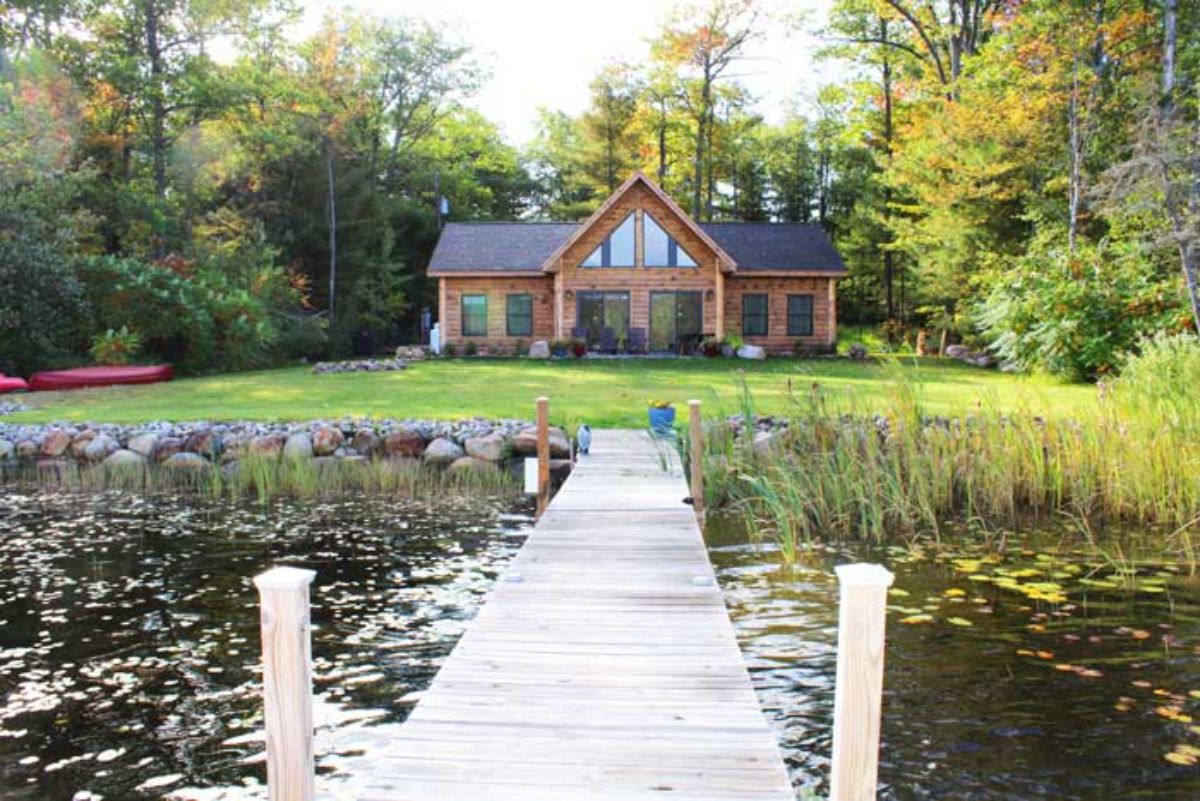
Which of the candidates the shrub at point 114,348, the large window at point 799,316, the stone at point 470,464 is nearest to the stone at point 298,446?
the stone at point 470,464

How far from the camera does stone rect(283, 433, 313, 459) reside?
38.0ft

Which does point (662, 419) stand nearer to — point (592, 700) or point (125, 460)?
point (125, 460)

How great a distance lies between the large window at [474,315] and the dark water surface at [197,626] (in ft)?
62.2

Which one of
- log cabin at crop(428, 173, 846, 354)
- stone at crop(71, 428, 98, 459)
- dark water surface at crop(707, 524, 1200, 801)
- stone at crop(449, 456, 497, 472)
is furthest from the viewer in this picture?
log cabin at crop(428, 173, 846, 354)

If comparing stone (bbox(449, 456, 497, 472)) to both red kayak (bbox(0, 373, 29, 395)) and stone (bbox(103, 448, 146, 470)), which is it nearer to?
stone (bbox(103, 448, 146, 470))

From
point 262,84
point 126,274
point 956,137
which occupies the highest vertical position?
point 262,84

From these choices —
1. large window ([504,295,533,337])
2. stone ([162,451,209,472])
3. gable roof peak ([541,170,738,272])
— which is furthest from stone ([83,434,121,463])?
large window ([504,295,533,337])

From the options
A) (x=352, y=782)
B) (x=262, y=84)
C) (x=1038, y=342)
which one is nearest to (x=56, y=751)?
(x=352, y=782)

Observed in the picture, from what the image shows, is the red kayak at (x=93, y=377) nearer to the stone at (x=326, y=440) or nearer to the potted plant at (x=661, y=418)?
the stone at (x=326, y=440)

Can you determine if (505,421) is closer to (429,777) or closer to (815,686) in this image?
(815,686)

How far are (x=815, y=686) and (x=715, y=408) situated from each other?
348 inches

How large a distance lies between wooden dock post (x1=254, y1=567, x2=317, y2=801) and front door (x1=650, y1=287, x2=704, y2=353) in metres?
25.3

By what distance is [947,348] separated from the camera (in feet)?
88.4

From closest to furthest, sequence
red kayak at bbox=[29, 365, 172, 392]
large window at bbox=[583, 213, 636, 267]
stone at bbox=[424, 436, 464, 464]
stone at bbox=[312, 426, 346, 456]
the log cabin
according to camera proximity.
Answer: stone at bbox=[424, 436, 464, 464]
stone at bbox=[312, 426, 346, 456]
red kayak at bbox=[29, 365, 172, 392]
the log cabin
large window at bbox=[583, 213, 636, 267]
